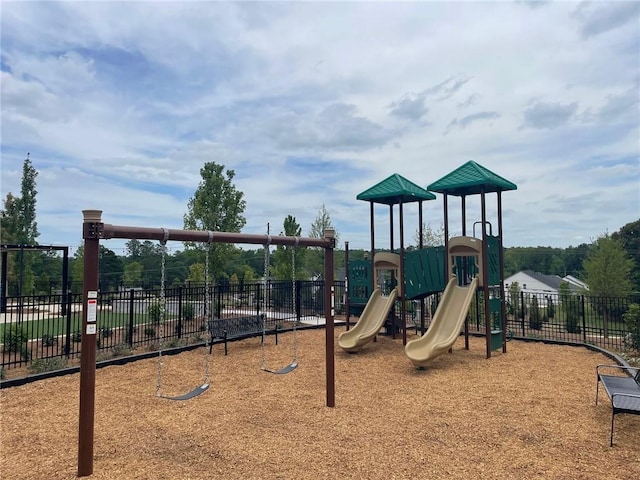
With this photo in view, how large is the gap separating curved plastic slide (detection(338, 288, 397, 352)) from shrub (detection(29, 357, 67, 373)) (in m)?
5.57

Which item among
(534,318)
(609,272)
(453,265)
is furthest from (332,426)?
(609,272)

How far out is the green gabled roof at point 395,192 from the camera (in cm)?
1083

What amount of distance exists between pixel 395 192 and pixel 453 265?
2295 mm

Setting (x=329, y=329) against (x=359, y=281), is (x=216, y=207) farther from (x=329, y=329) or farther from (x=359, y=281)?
(x=329, y=329)

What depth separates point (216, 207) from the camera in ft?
53.7

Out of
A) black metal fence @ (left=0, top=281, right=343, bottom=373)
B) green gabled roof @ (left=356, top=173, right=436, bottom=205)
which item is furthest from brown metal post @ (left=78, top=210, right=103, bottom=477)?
green gabled roof @ (left=356, top=173, right=436, bottom=205)

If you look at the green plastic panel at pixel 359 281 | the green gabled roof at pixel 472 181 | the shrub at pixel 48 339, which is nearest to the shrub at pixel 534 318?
the green gabled roof at pixel 472 181

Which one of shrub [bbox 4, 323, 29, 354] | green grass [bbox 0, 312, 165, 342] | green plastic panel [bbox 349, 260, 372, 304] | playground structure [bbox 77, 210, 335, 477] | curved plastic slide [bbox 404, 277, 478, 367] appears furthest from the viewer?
green plastic panel [bbox 349, 260, 372, 304]

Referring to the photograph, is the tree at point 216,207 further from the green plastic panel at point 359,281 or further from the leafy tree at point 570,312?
the leafy tree at point 570,312

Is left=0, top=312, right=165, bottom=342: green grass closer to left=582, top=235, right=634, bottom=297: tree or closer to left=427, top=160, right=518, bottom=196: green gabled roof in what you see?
left=427, top=160, right=518, bottom=196: green gabled roof

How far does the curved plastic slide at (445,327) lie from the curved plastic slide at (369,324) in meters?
1.18

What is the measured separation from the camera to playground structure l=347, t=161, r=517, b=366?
30.6ft

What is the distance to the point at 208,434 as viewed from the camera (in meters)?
4.82

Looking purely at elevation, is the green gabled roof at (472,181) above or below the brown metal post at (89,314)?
above
